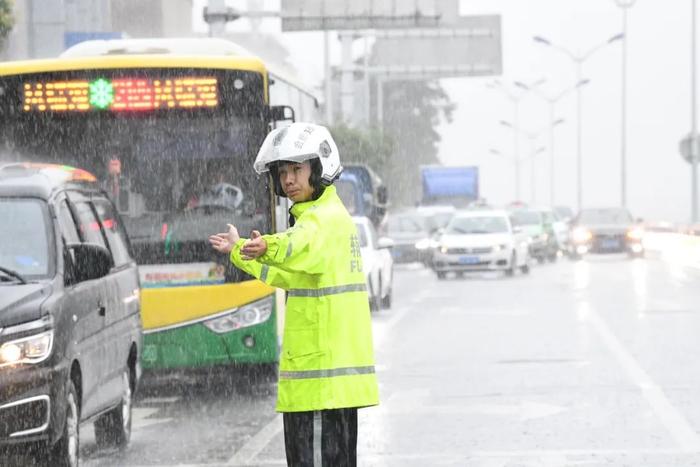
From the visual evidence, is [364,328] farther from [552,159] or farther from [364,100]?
[552,159]

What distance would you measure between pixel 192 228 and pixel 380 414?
218 centimetres

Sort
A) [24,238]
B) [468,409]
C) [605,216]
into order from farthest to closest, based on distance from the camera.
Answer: [605,216] < [468,409] < [24,238]

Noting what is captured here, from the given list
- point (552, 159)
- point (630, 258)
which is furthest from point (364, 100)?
point (552, 159)

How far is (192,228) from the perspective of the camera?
1470 cm

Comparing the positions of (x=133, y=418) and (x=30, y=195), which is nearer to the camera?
(x=30, y=195)

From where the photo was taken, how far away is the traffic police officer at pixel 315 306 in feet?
21.9

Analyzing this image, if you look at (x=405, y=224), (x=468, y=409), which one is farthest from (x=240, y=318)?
(x=405, y=224)

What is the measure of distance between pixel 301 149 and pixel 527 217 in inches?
1903

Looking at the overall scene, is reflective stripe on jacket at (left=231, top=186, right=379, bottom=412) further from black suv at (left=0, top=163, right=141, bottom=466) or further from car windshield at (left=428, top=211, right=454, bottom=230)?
car windshield at (left=428, top=211, right=454, bottom=230)

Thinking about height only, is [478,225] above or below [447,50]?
below

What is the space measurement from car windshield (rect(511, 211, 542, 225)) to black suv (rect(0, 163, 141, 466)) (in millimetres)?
42070

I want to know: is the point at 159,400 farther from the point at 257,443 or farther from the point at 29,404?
the point at 29,404

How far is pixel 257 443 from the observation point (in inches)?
475

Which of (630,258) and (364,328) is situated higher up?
(364,328)
